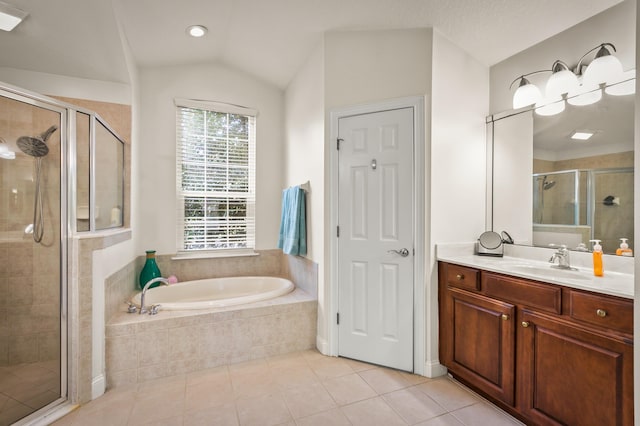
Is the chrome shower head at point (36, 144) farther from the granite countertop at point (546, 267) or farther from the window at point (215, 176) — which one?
the granite countertop at point (546, 267)

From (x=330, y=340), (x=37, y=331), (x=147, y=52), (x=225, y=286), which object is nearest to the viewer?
(x=37, y=331)

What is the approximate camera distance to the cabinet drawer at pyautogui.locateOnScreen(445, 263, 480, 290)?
6.73ft

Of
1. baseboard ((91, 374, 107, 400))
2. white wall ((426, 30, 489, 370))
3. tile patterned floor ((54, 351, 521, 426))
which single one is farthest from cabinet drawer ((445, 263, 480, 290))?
baseboard ((91, 374, 107, 400))

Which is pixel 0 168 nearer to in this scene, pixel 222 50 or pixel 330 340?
pixel 222 50

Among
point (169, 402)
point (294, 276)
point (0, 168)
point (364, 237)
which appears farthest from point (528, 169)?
point (0, 168)

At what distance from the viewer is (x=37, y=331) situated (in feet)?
6.08

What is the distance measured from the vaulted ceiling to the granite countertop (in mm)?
1540

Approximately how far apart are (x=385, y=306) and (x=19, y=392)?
233 cm

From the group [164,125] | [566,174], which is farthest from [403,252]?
[164,125]

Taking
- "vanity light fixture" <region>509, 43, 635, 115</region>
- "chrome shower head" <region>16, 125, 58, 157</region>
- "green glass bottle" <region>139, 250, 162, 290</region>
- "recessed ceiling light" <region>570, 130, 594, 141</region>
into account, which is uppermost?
"vanity light fixture" <region>509, 43, 635, 115</region>

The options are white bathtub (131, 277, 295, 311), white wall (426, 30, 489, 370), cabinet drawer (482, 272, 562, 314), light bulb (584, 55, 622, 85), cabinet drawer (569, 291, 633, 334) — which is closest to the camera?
cabinet drawer (569, 291, 633, 334)

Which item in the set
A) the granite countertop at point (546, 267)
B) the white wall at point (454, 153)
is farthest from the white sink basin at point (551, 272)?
the white wall at point (454, 153)

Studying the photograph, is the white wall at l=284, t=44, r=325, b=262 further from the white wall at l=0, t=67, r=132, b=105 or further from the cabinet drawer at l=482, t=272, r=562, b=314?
the white wall at l=0, t=67, r=132, b=105

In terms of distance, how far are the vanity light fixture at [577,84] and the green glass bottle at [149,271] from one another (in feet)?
11.5
